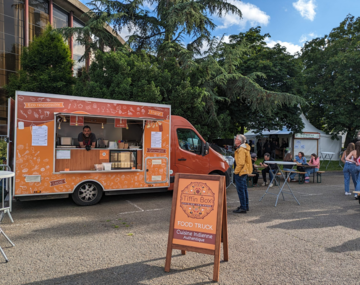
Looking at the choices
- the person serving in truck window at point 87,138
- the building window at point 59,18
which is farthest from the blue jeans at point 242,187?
the building window at point 59,18

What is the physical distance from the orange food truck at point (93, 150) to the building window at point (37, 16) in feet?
48.7

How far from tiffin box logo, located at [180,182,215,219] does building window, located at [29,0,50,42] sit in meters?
19.9

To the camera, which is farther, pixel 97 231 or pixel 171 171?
pixel 171 171

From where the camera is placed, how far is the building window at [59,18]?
69.2ft

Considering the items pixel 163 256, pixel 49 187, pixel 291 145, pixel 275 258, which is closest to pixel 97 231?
pixel 163 256

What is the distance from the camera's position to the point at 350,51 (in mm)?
21312

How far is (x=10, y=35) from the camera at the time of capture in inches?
716

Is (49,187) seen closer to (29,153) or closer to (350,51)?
(29,153)

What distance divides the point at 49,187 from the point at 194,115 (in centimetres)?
775

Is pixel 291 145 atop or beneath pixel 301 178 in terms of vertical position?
atop

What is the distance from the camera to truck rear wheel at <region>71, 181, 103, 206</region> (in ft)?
22.4

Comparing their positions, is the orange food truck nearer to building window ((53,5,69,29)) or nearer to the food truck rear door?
the food truck rear door

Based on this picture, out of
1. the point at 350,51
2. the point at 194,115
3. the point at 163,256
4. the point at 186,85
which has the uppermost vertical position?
the point at 350,51

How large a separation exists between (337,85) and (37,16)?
72.9 feet
